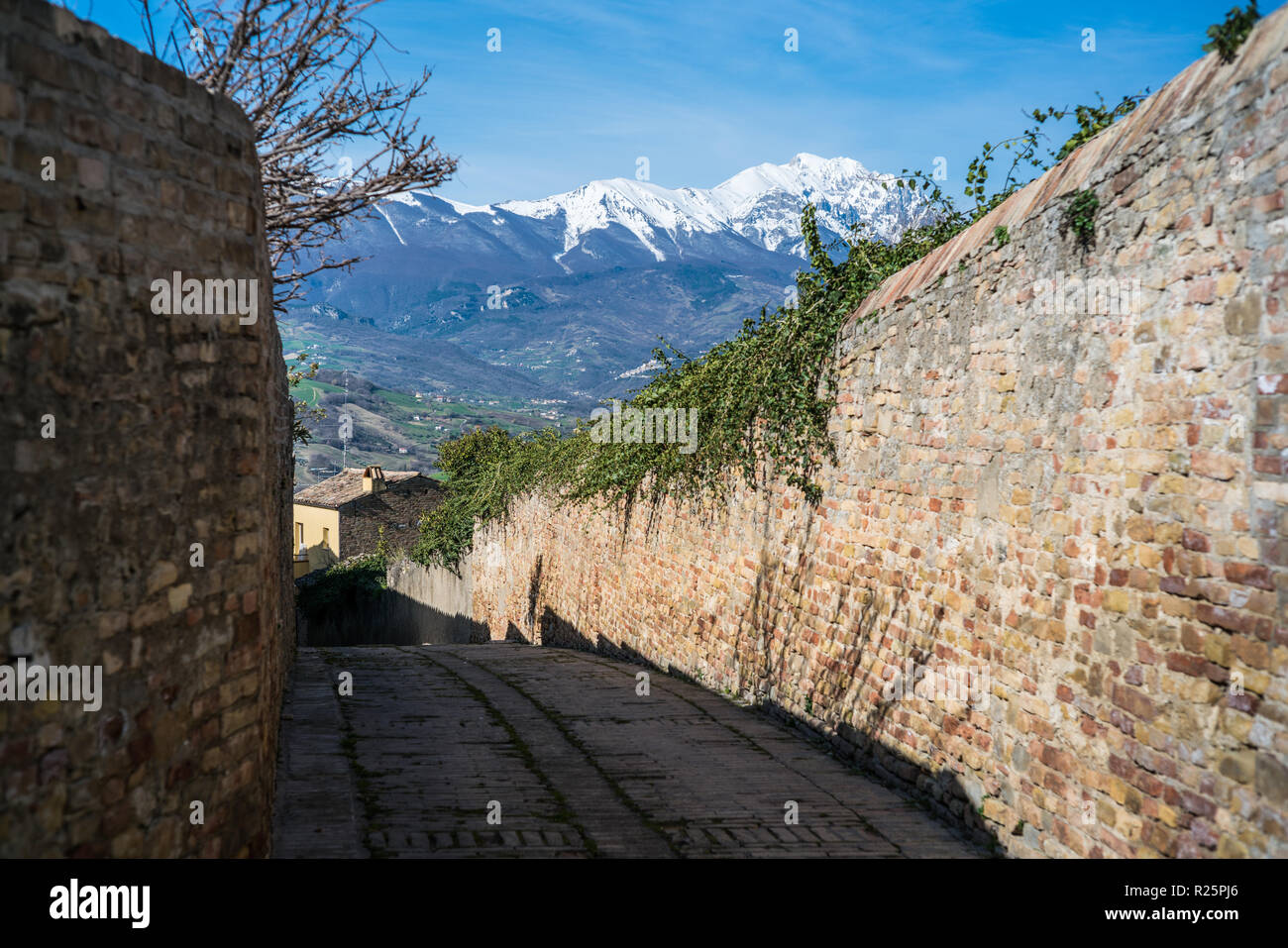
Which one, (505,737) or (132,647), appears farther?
(505,737)

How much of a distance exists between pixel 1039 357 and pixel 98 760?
13.7 ft

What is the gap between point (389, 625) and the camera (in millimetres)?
22938

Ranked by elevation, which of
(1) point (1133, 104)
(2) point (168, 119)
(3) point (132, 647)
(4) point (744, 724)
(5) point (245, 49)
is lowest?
(4) point (744, 724)

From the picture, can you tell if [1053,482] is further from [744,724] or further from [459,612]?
[459,612]

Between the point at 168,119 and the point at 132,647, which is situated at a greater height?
the point at 168,119

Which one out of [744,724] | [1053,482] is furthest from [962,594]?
[744,724]

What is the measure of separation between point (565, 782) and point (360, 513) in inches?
1253

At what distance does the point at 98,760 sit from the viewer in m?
2.60

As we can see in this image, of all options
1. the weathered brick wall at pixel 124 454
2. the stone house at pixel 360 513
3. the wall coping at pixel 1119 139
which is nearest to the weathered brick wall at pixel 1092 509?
the wall coping at pixel 1119 139

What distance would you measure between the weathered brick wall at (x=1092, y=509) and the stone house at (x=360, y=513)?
2944cm

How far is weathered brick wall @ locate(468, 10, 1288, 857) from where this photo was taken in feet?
10.8

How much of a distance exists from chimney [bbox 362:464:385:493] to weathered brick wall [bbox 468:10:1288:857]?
31.1 meters

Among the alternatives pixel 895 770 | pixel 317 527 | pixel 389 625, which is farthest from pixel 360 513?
pixel 895 770

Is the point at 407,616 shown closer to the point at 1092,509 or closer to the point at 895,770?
the point at 895,770
